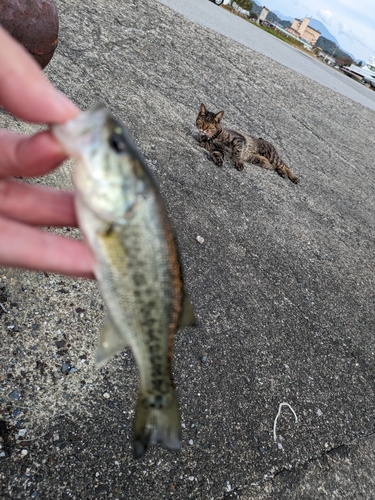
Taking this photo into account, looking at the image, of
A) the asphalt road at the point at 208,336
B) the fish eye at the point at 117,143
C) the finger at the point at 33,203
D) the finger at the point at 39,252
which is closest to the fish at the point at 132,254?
the fish eye at the point at 117,143

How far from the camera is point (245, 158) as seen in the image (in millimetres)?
6797

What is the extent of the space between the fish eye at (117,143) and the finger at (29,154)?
0.73 ft

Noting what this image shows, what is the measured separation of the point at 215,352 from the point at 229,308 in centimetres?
59

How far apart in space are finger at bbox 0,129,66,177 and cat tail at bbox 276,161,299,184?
5959 millimetres

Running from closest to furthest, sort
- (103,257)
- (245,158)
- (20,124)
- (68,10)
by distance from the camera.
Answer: (103,257), (20,124), (245,158), (68,10)

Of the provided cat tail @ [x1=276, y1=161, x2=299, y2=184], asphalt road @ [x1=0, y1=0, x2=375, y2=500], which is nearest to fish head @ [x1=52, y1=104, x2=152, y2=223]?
asphalt road @ [x1=0, y1=0, x2=375, y2=500]

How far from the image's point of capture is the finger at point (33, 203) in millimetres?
1782

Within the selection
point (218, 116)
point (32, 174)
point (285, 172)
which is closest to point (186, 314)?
point (32, 174)

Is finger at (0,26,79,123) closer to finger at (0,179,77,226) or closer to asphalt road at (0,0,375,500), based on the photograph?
finger at (0,179,77,226)

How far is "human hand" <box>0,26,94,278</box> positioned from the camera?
156cm

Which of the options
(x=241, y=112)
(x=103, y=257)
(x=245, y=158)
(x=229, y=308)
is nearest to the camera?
(x=103, y=257)

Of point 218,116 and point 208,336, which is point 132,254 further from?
point 218,116

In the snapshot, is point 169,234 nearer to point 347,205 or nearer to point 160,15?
point 347,205

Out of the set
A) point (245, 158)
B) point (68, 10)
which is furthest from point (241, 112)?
point (68, 10)
